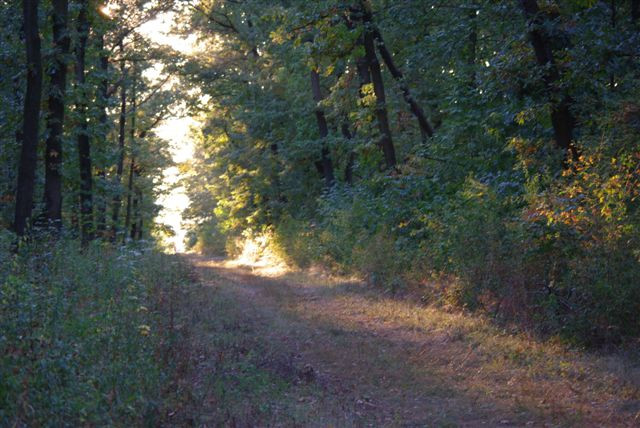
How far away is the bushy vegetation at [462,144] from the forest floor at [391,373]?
43.5 inches

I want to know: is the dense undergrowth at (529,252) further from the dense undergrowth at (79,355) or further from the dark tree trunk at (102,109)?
the dark tree trunk at (102,109)

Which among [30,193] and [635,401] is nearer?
[635,401]

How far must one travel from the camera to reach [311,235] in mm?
25781

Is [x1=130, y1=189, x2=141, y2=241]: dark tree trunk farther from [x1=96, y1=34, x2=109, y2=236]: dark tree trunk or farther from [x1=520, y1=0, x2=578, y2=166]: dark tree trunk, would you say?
[x1=520, y1=0, x2=578, y2=166]: dark tree trunk

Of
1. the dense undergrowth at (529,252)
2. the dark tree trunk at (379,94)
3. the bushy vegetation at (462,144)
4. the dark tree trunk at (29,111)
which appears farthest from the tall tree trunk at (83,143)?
the dense undergrowth at (529,252)

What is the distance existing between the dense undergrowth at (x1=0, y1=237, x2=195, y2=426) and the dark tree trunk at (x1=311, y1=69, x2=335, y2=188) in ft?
63.5

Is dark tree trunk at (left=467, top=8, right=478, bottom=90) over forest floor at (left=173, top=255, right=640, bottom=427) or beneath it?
over

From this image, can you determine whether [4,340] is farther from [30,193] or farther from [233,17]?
[233,17]

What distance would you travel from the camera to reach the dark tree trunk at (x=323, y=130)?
28.3 meters

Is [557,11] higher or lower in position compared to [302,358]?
higher

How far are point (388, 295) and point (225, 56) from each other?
2042 centimetres

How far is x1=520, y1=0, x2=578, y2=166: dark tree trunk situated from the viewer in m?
12.8

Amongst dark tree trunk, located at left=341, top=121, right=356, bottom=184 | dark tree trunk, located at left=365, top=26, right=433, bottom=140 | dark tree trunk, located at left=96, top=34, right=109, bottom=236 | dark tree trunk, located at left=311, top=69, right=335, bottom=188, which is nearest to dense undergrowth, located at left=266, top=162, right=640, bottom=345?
dark tree trunk, located at left=365, top=26, right=433, bottom=140

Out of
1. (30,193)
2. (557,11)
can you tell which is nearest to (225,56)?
(30,193)
